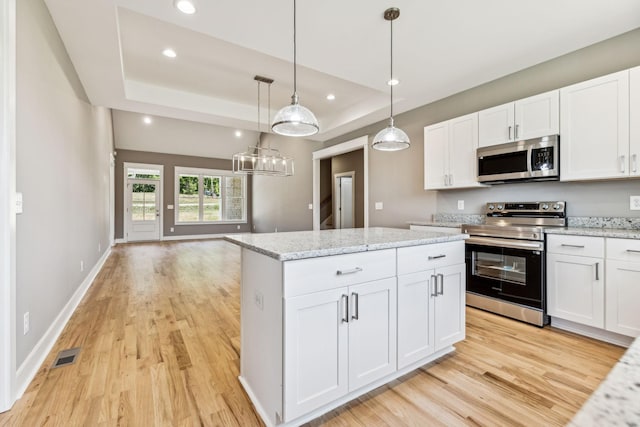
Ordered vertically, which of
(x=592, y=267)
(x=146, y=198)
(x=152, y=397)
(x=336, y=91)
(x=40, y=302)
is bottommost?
(x=152, y=397)

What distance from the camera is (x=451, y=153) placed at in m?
3.56

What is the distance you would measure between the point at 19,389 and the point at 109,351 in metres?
0.53

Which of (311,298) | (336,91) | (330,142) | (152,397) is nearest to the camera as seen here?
(311,298)

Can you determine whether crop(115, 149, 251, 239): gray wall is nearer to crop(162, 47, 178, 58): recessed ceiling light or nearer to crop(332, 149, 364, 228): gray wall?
crop(332, 149, 364, 228): gray wall

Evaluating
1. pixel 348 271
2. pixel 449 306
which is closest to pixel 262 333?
pixel 348 271

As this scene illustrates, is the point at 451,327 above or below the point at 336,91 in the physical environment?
below

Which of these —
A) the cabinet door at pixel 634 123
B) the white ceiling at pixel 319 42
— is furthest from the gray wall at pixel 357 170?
the cabinet door at pixel 634 123

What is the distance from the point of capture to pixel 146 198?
863 centimetres

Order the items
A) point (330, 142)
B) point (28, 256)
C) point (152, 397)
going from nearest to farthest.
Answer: point (152, 397)
point (28, 256)
point (330, 142)

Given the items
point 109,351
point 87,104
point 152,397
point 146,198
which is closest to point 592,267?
point 152,397

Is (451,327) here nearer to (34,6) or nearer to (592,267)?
(592,267)

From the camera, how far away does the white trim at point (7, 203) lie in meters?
1.53

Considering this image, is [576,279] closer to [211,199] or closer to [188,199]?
[211,199]

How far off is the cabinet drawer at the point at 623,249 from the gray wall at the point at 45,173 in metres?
4.08
